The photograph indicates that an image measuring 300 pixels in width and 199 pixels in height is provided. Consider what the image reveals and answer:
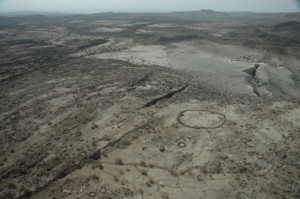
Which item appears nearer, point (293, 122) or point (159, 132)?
point (159, 132)

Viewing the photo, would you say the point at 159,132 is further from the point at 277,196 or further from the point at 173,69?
the point at 173,69

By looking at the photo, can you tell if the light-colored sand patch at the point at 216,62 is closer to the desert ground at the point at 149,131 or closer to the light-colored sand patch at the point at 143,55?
the desert ground at the point at 149,131

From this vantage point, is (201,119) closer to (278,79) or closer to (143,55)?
(278,79)

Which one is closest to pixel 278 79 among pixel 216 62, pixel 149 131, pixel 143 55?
pixel 216 62

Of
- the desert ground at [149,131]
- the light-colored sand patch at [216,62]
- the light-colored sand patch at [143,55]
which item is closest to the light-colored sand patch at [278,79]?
the desert ground at [149,131]

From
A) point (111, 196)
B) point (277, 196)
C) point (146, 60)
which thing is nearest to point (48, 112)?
point (111, 196)
